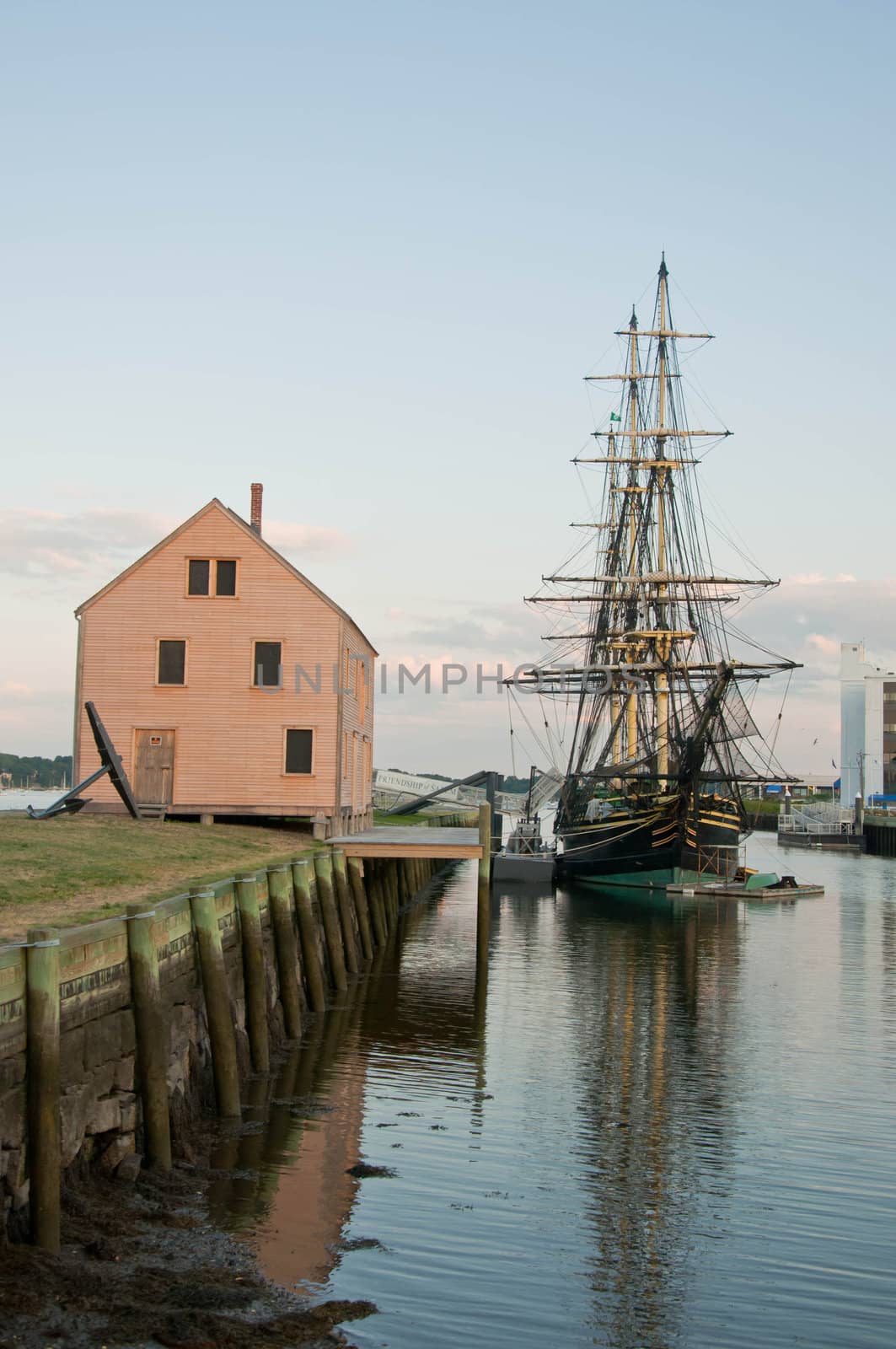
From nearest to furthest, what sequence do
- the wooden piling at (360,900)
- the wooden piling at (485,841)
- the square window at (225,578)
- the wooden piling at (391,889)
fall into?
the wooden piling at (485,841) → the wooden piling at (360,900) → the square window at (225,578) → the wooden piling at (391,889)

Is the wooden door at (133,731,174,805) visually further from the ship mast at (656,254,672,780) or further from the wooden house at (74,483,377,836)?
the ship mast at (656,254,672,780)

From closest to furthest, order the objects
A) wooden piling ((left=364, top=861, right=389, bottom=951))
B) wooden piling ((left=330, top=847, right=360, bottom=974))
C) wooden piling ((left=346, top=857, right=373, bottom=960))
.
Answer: wooden piling ((left=330, top=847, right=360, bottom=974)) → wooden piling ((left=346, top=857, right=373, bottom=960)) → wooden piling ((left=364, top=861, right=389, bottom=951))

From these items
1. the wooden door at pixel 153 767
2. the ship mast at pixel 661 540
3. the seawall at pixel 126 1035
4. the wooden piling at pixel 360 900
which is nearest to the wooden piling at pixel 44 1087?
the seawall at pixel 126 1035

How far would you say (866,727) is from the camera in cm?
13812

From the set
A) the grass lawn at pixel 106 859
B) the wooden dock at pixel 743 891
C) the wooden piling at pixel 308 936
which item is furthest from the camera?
the wooden dock at pixel 743 891

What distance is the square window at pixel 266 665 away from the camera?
114 ft

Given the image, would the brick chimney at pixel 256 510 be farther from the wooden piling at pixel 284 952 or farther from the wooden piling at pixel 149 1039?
the wooden piling at pixel 149 1039

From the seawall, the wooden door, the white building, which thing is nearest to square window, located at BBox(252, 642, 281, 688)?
the wooden door

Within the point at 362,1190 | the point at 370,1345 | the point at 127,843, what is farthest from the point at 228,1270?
the point at 127,843

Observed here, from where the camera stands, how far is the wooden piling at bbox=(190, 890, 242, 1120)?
16.0 meters

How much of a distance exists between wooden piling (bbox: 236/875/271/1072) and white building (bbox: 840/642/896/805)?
121 meters

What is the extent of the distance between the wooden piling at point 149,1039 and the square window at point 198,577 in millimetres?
22729

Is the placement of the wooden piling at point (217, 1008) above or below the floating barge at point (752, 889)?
above

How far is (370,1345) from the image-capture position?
10.1m
